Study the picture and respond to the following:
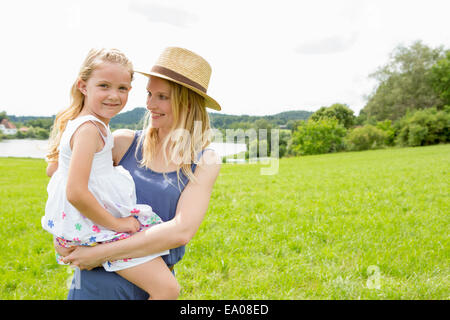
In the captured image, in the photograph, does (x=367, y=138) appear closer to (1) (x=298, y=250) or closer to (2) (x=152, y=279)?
(1) (x=298, y=250)

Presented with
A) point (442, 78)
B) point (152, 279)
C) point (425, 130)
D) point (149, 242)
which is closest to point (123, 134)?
point (149, 242)

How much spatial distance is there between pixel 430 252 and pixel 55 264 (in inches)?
206

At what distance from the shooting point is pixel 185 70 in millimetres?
2111

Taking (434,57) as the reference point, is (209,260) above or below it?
below

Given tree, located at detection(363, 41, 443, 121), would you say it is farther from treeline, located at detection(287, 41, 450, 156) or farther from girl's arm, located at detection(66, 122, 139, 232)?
girl's arm, located at detection(66, 122, 139, 232)

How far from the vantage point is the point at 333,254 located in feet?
15.2

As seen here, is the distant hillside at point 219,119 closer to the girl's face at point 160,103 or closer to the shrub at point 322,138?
the girl's face at point 160,103

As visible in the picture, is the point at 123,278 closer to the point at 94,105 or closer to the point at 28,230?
the point at 94,105

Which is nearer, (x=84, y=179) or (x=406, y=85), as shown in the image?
(x=84, y=179)

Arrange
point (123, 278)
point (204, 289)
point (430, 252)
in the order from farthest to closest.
→ point (430, 252) < point (204, 289) < point (123, 278)

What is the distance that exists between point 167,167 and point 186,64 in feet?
2.25

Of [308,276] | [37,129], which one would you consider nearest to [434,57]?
[37,129]

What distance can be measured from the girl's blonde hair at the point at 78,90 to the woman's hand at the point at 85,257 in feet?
2.15
